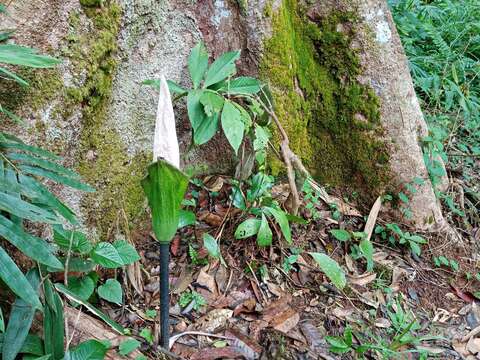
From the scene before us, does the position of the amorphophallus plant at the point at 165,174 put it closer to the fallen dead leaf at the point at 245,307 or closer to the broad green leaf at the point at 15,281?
the broad green leaf at the point at 15,281

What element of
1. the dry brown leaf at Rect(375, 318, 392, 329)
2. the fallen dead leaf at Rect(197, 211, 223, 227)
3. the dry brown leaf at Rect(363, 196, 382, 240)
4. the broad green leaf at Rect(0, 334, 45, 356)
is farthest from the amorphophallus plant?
the dry brown leaf at Rect(363, 196, 382, 240)

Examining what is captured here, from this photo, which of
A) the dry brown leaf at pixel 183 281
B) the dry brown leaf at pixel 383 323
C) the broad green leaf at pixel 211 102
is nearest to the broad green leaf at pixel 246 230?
the dry brown leaf at pixel 183 281

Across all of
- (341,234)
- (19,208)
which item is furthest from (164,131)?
(341,234)

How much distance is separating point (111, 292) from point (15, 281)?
46cm

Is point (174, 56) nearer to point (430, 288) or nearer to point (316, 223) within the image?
point (316, 223)

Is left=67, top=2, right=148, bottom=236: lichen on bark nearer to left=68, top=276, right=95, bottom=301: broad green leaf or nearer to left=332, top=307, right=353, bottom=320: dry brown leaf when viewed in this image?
left=68, top=276, right=95, bottom=301: broad green leaf

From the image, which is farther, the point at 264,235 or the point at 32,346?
the point at 264,235

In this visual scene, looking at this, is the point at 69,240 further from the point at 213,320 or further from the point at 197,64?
the point at 197,64

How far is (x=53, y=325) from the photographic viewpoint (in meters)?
1.41

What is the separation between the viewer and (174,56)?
2.17m

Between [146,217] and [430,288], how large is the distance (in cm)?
133

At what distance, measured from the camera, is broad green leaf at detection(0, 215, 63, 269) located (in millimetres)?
1262

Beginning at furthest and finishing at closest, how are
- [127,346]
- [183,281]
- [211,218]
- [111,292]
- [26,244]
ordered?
[211,218] → [183,281] → [111,292] → [127,346] → [26,244]

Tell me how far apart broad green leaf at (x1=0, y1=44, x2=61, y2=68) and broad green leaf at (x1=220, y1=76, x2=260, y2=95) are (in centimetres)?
71
